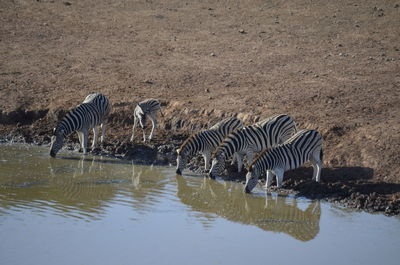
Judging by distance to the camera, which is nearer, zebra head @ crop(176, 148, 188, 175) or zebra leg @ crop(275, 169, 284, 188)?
zebra leg @ crop(275, 169, 284, 188)

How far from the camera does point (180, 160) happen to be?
53.4 feet

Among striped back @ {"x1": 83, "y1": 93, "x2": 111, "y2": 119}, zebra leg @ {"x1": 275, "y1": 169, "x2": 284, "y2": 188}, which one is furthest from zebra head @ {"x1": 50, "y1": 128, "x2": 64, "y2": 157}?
zebra leg @ {"x1": 275, "y1": 169, "x2": 284, "y2": 188}

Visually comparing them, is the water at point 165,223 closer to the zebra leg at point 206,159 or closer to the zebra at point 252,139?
the zebra leg at point 206,159

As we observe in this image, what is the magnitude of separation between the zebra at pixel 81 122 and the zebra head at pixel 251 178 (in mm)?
5144

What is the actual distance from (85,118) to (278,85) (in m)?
5.90

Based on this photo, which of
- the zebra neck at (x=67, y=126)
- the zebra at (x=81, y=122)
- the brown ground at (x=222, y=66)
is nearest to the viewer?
the brown ground at (x=222, y=66)

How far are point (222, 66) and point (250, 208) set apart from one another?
9.11m

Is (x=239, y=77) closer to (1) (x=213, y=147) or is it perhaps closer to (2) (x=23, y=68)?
(1) (x=213, y=147)

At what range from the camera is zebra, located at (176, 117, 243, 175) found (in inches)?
643

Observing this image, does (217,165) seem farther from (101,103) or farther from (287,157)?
(101,103)

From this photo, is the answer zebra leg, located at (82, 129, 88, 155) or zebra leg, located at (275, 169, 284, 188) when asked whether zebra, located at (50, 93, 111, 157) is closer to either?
zebra leg, located at (82, 129, 88, 155)

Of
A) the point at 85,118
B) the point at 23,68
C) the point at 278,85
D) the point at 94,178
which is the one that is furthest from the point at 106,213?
the point at 23,68

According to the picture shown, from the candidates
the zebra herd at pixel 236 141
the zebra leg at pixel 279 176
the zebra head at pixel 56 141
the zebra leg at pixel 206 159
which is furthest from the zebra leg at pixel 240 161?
the zebra head at pixel 56 141

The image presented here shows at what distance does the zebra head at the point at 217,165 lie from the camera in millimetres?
15845
